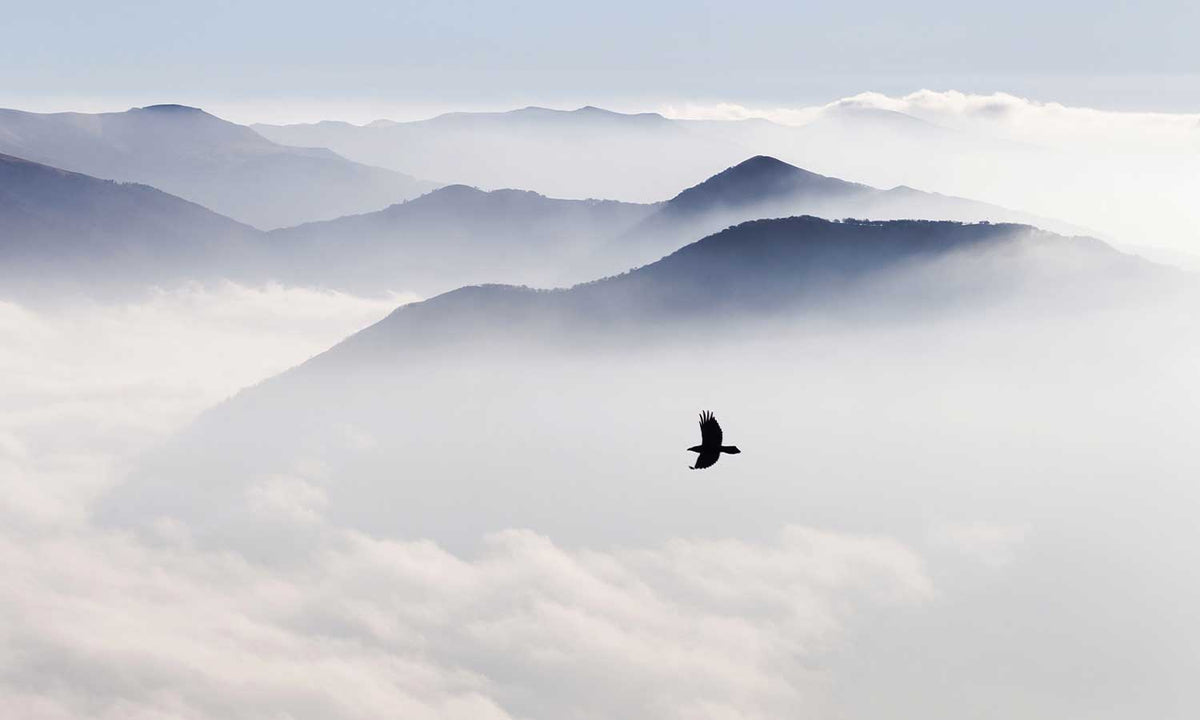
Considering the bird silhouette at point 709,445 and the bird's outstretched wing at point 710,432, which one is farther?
the bird's outstretched wing at point 710,432

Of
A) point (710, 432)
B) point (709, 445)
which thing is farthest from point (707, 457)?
point (710, 432)

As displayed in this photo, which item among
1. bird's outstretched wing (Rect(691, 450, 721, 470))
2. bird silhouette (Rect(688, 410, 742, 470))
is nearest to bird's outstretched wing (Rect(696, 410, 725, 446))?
bird silhouette (Rect(688, 410, 742, 470))

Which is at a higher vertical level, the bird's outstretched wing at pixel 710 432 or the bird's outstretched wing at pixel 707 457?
the bird's outstretched wing at pixel 710 432

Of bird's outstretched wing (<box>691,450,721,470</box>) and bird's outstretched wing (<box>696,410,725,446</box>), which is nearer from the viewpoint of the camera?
bird's outstretched wing (<box>691,450,721,470</box>)

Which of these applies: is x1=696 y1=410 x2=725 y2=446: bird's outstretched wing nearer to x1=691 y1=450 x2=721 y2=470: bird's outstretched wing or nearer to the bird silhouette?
the bird silhouette

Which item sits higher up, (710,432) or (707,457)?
(710,432)

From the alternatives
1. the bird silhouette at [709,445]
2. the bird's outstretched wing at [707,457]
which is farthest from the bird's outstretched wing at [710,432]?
the bird's outstretched wing at [707,457]

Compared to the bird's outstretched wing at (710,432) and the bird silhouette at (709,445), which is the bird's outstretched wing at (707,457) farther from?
the bird's outstretched wing at (710,432)

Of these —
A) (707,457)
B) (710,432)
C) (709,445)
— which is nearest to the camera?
(707,457)

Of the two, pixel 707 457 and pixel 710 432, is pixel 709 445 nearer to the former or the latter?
pixel 707 457

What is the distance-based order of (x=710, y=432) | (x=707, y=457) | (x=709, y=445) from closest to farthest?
(x=707, y=457) → (x=709, y=445) → (x=710, y=432)

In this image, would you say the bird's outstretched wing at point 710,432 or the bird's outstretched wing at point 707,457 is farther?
the bird's outstretched wing at point 710,432

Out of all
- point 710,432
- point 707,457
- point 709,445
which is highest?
point 710,432
